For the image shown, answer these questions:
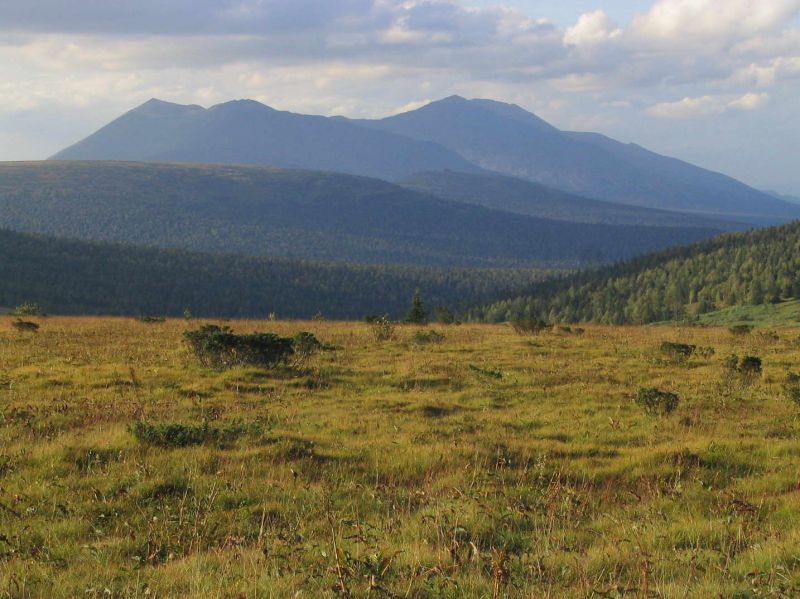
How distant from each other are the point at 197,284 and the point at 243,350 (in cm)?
12562

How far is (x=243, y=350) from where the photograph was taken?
60.0ft

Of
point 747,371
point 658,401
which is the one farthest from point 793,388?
point 658,401

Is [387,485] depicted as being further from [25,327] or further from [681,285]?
[681,285]

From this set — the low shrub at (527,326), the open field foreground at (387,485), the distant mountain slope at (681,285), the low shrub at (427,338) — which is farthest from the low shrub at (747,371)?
the distant mountain slope at (681,285)

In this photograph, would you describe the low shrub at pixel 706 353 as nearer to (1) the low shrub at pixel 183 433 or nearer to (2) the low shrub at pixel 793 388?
(2) the low shrub at pixel 793 388

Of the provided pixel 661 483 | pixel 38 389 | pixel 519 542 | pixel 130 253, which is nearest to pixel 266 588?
pixel 519 542

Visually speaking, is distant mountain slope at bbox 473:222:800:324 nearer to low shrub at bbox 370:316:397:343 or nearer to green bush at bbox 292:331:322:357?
low shrub at bbox 370:316:397:343

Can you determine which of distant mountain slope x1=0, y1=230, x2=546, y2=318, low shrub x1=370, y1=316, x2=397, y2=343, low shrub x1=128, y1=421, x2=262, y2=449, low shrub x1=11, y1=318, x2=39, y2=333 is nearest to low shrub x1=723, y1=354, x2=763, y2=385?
low shrub x1=370, y1=316, x2=397, y2=343

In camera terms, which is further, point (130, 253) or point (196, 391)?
point (130, 253)

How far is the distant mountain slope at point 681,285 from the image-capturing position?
7988 cm

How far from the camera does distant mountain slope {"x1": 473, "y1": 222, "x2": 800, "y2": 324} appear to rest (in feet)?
262

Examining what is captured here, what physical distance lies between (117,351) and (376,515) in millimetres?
15789

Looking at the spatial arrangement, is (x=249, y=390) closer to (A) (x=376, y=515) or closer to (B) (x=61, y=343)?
(A) (x=376, y=515)

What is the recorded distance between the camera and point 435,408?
46.4 ft
